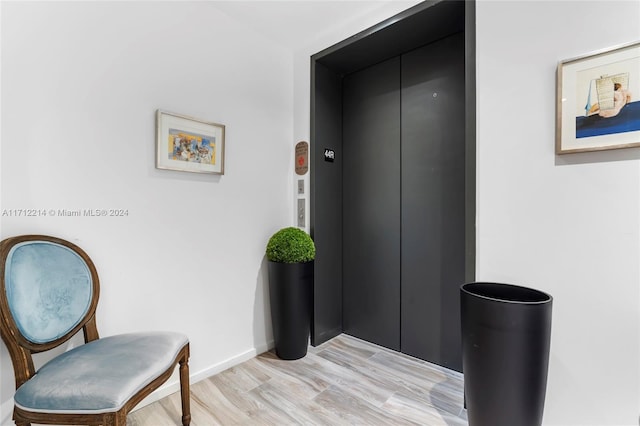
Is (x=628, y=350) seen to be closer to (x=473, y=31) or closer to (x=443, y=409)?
(x=443, y=409)

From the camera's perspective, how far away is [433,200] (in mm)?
2254

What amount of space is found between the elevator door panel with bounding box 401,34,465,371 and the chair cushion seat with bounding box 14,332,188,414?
172 cm

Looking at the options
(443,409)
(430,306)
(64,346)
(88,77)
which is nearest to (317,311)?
(430,306)

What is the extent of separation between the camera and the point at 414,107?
2.35 m

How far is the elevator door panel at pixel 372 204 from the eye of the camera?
2475 millimetres

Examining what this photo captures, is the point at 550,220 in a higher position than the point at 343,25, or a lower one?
lower

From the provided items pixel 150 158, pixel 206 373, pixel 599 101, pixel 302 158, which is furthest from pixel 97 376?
→ pixel 599 101

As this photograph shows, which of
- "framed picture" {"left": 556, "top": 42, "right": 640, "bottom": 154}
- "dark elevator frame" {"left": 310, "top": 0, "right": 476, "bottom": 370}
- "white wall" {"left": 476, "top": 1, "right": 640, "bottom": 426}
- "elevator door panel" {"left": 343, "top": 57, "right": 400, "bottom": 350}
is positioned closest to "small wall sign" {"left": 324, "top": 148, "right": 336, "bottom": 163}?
"dark elevator frame" {"left": 310, "top": 0, "right": 476, "bottom": 370}

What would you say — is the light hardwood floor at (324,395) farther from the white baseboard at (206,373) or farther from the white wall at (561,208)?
the white wall at (561,208)

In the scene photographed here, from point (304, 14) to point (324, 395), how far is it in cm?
261

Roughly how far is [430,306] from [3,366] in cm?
242

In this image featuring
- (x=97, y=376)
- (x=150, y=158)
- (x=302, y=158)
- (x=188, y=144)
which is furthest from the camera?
(x=302, y=158)

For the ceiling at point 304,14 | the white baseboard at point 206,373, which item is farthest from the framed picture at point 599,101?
the white baseboard at point 206,373

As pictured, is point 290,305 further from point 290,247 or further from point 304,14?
point 304,14
